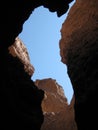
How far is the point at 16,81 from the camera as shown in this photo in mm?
14234

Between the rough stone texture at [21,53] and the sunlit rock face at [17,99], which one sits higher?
the rough stone texture at [21,53]

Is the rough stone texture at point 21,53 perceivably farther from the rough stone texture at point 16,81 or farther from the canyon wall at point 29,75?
the rough stone texture at point 16,81

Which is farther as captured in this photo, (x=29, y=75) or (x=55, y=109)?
(x=55, y=109)

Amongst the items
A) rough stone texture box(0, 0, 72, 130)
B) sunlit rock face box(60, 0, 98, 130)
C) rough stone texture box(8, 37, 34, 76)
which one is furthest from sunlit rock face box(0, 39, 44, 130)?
rough stone texture box(8, 37, 34, 76)

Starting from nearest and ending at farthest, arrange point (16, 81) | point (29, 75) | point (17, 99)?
point (17, 99) → point (16, 81) → point (29, 75)

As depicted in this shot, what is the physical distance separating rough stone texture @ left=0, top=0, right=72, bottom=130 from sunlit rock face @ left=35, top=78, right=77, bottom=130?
14086 mm

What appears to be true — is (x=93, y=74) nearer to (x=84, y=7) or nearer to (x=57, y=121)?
(x=84, y=7)

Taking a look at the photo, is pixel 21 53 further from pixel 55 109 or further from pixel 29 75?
pixel 55 109

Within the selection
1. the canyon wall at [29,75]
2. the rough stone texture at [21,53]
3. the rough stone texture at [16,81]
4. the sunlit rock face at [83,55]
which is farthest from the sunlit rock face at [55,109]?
the rough stone texture at [16,81]

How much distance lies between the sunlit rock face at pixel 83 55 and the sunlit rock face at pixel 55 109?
6.83 metres

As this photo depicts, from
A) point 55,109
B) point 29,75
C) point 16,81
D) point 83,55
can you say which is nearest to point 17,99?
point 16,81

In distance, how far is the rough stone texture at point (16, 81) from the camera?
11.8 m

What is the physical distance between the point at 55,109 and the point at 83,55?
19.2 metres

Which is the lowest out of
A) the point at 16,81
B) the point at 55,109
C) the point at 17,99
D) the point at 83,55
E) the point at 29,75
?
the point at 17,99
